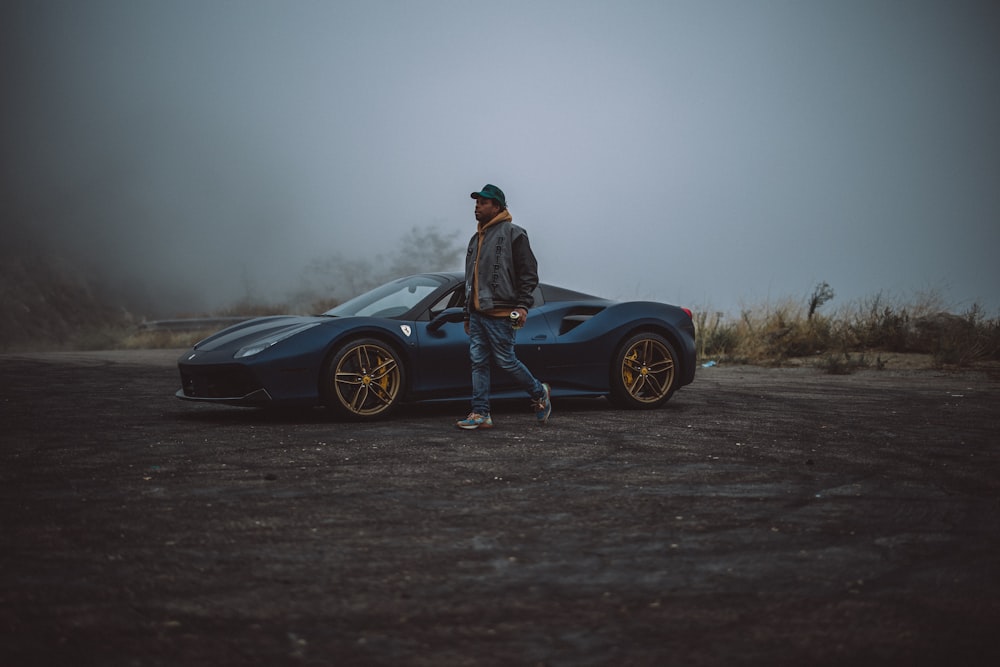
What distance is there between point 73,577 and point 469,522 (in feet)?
5.15

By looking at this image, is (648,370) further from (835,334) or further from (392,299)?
(835,334)

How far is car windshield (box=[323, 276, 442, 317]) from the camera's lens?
8.34m

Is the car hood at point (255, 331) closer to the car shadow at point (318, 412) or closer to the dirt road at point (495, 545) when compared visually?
the car shadow at point (318, 412)

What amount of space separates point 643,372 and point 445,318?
2.01m

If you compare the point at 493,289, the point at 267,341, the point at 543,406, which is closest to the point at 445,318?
the point at 493,289

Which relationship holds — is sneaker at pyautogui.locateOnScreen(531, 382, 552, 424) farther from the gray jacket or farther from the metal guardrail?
the metal guardrail

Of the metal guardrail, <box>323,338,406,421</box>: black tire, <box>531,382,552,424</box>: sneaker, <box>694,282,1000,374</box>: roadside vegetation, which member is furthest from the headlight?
the metal guardrail

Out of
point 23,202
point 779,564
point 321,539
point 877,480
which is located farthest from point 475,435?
point 23,202

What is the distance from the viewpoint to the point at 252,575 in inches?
137

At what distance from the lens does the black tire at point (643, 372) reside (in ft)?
29.5

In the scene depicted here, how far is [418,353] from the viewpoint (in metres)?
8.04

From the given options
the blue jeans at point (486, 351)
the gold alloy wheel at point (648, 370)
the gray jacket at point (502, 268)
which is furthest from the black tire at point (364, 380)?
the gold alloy wheel at point (648, 370)

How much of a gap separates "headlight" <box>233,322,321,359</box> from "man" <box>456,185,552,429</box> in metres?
1.26

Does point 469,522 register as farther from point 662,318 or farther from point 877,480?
point 662,318
